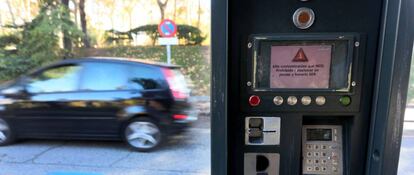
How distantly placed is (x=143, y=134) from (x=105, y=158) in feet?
1.02

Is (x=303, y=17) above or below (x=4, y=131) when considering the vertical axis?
above

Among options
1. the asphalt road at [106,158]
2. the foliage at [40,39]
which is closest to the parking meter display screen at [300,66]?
the asphalt road at [106,158]

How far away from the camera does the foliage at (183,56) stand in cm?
189

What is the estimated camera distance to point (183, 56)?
2152 mm

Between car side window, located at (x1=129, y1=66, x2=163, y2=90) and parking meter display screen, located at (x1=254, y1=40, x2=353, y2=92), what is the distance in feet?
5.53

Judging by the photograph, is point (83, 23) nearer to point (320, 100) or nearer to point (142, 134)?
point (142, 134)

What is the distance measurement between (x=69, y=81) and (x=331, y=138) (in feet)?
7.03

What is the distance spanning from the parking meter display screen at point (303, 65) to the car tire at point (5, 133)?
2.41m

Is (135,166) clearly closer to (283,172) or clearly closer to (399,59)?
(283,172)

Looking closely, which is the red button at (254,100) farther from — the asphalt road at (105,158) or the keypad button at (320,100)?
the asphalt road at (105,158)

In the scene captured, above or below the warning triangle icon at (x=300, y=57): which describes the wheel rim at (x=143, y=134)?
below

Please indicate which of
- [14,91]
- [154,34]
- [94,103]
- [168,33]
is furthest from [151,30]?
[14,91]

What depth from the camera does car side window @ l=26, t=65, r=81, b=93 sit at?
2.57 m

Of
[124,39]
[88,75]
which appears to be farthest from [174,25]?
[88,75]
